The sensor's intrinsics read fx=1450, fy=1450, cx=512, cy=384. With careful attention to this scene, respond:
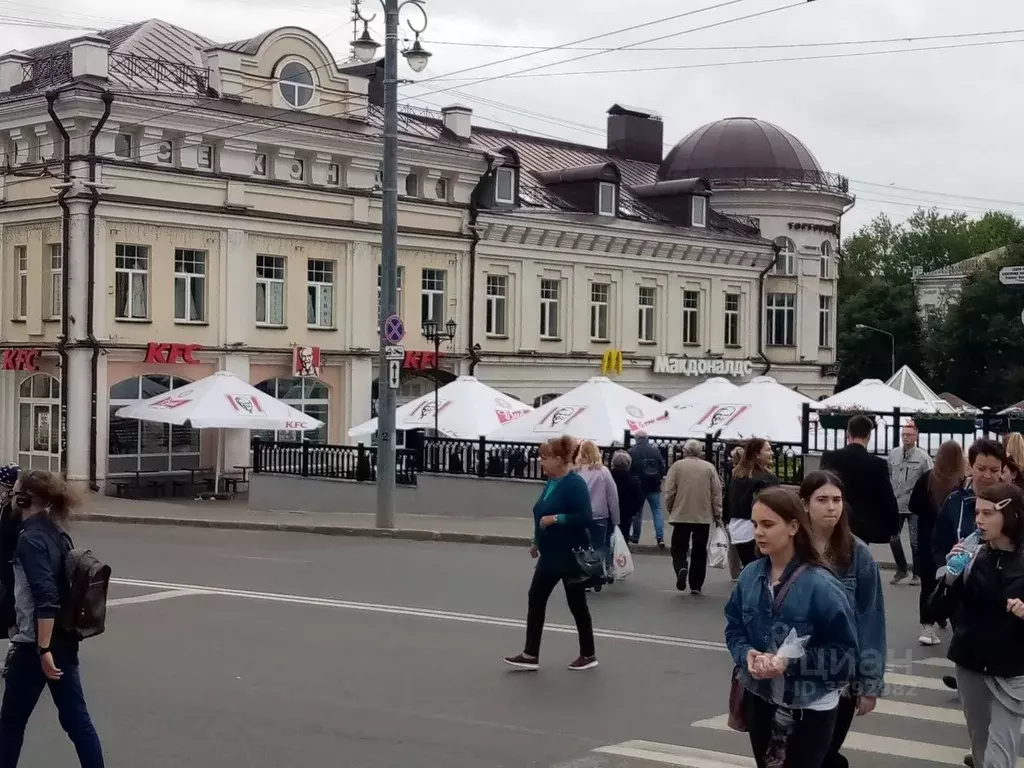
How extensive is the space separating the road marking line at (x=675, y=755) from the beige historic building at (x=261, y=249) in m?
26.4

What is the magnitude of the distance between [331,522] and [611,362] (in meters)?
19.4

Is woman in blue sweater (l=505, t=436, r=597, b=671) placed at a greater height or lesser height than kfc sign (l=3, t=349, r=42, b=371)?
lesser

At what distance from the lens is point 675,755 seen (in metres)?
7.81

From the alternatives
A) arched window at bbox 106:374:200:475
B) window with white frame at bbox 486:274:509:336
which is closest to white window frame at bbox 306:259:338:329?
arched window at bbox 106:374:200:475

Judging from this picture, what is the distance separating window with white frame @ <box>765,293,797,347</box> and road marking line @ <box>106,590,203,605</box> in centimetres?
3681

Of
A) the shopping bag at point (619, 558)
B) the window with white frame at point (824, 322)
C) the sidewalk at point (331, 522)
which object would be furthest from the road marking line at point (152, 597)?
the window with white frame at point (824, 322)

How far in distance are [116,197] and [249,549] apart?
1413cm

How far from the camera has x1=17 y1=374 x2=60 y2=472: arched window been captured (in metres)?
33.5

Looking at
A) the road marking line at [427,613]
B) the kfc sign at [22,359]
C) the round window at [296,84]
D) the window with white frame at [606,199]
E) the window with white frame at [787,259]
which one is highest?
the round window at [296,84]

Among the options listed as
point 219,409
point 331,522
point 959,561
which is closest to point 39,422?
point 219,409

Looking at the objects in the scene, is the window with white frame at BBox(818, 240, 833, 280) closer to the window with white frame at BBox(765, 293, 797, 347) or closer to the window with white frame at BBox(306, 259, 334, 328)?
the window with white frame at BBox(765, 293, 797, 347)

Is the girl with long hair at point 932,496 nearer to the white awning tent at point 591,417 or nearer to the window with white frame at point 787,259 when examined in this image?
the white awning tent at point 591,417

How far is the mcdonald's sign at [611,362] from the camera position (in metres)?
43.7

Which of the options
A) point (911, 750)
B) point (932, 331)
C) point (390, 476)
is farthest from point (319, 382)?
point (932, 331)
